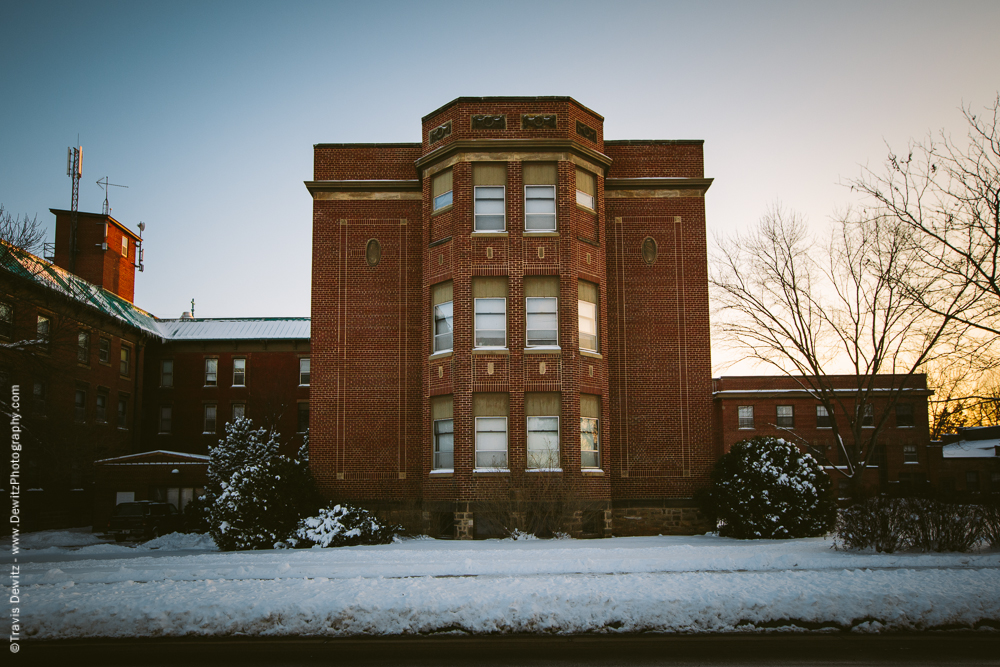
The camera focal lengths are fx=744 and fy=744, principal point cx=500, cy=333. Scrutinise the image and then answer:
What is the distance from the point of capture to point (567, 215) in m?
24.1

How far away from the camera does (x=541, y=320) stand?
2394 cm

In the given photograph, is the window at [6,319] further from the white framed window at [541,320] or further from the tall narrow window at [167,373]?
the tall narrow window at [167,373]

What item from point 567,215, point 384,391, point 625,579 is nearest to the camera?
point 625,579

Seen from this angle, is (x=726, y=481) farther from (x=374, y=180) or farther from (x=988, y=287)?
(x=374, y=180)

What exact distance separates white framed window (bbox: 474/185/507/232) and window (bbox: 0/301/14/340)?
51.3ft

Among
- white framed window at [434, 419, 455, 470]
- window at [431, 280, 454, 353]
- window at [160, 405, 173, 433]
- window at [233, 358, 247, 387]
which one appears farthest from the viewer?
window at [233, 358, 247, 387]

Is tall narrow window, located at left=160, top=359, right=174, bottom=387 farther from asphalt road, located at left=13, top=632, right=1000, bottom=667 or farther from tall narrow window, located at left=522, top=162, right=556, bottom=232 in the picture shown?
asphalt road, located at left=13, top=632, right=1000, bottom=667

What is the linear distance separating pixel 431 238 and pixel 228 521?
10.9m

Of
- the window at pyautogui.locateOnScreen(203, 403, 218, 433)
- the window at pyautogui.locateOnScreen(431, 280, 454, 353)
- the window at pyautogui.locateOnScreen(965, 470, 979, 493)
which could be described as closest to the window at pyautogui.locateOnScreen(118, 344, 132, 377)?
the window at pyautogui.locateOnScreen(203, 403, 218, 433)

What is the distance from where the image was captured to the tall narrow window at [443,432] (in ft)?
78.6

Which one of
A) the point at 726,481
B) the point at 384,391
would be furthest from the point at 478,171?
the point at 726,481

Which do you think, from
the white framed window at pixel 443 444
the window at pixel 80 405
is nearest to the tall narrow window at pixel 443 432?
the white framed window at pixel 443 444

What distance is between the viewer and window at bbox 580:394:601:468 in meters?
23.5

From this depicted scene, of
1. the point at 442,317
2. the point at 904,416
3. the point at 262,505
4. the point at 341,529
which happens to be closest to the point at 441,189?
the point at 442,317
